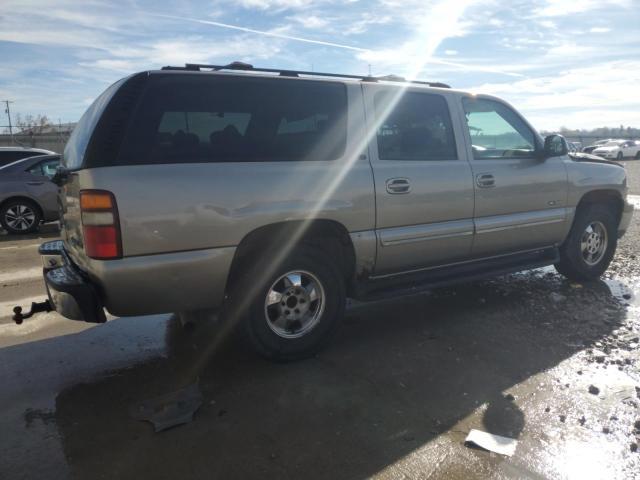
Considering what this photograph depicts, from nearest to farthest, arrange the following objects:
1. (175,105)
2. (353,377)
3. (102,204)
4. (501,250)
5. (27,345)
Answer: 1. (102,204)
2. (175,105)
3. (353,377)
4. (27,345)
5. (501,250)

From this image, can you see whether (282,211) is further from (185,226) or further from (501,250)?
(501,250)

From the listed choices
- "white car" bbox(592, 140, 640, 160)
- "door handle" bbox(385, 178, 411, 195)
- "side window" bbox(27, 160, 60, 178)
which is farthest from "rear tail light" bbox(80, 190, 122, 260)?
"white car" bbox(592, 140, 640, 160)

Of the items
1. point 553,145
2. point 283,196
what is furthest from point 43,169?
point 553,145

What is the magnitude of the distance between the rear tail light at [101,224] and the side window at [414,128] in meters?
2.01

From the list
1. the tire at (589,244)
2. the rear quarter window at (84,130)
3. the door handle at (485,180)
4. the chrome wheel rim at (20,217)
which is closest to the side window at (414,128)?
the door handle at (485,180)

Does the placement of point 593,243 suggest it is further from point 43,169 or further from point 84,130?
point 43,169

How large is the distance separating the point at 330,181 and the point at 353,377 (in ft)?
4.60

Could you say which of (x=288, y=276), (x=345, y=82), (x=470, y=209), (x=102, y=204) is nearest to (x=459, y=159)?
(x=470, y=209)

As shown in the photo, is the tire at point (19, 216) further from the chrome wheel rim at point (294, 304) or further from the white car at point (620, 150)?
the white car at point (620, 150)

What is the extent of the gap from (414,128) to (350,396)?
7.41 ft

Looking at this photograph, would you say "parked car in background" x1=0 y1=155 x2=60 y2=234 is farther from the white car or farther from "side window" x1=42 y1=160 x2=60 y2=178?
the white car

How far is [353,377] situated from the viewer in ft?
11.7

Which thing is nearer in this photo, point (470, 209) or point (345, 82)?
point (345, 82)

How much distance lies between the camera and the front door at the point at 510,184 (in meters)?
4.62
